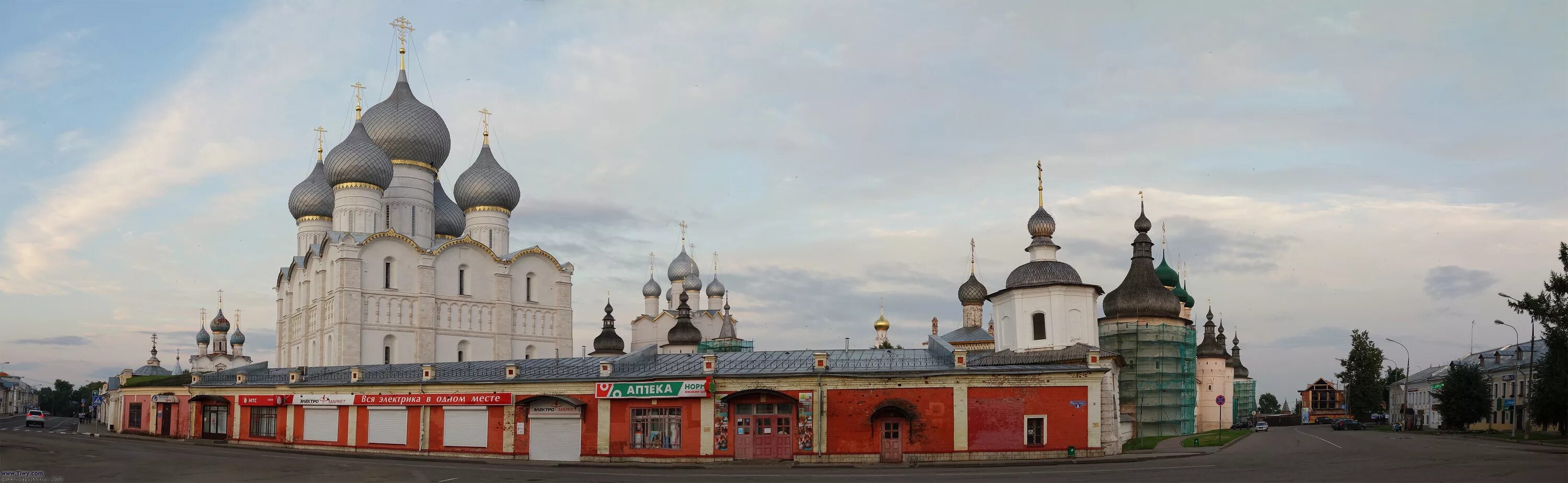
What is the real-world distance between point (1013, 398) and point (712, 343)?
1762 inches

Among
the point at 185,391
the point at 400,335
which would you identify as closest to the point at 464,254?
the point at 400,335

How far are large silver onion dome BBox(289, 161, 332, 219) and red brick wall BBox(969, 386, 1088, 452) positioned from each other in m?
46.2

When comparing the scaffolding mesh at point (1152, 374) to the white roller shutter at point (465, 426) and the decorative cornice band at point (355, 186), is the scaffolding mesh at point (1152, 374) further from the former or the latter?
the decorative cornice band at point (355, 186)

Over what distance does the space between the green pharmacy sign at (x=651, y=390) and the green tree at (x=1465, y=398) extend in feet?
149

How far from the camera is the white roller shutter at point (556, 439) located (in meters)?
35.1

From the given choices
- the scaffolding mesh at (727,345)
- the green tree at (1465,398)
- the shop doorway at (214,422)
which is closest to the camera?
the shop doorway at (214,422)

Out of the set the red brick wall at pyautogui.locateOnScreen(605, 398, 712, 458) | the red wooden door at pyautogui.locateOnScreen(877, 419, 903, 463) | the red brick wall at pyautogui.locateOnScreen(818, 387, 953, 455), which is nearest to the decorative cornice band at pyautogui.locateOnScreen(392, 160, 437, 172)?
the red brick wall at pyautogui.locateOnScreen(605, 398, 712, 458)

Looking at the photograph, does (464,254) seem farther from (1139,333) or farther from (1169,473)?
(1169,473)

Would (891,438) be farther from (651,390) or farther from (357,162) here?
(357,162)

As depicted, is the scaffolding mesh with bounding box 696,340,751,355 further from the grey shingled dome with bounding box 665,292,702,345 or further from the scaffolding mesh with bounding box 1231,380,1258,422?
the scaffolding mesh with bounding box 1231,380,1258,422

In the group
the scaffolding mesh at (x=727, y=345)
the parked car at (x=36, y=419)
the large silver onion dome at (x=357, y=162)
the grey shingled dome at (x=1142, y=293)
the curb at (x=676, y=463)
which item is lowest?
the parked car at (x=36, y=419)

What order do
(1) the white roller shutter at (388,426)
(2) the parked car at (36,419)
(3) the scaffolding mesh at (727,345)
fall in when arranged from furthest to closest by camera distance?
(3) the scaffolding mesh at (727,345) → (2) the parked car at (36,419) → (1) the white roller shutter at (388,426)

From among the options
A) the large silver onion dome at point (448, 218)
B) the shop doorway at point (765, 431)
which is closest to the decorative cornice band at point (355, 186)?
the large silver onion dome at point (448, 218)

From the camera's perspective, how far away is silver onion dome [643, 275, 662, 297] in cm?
8800
